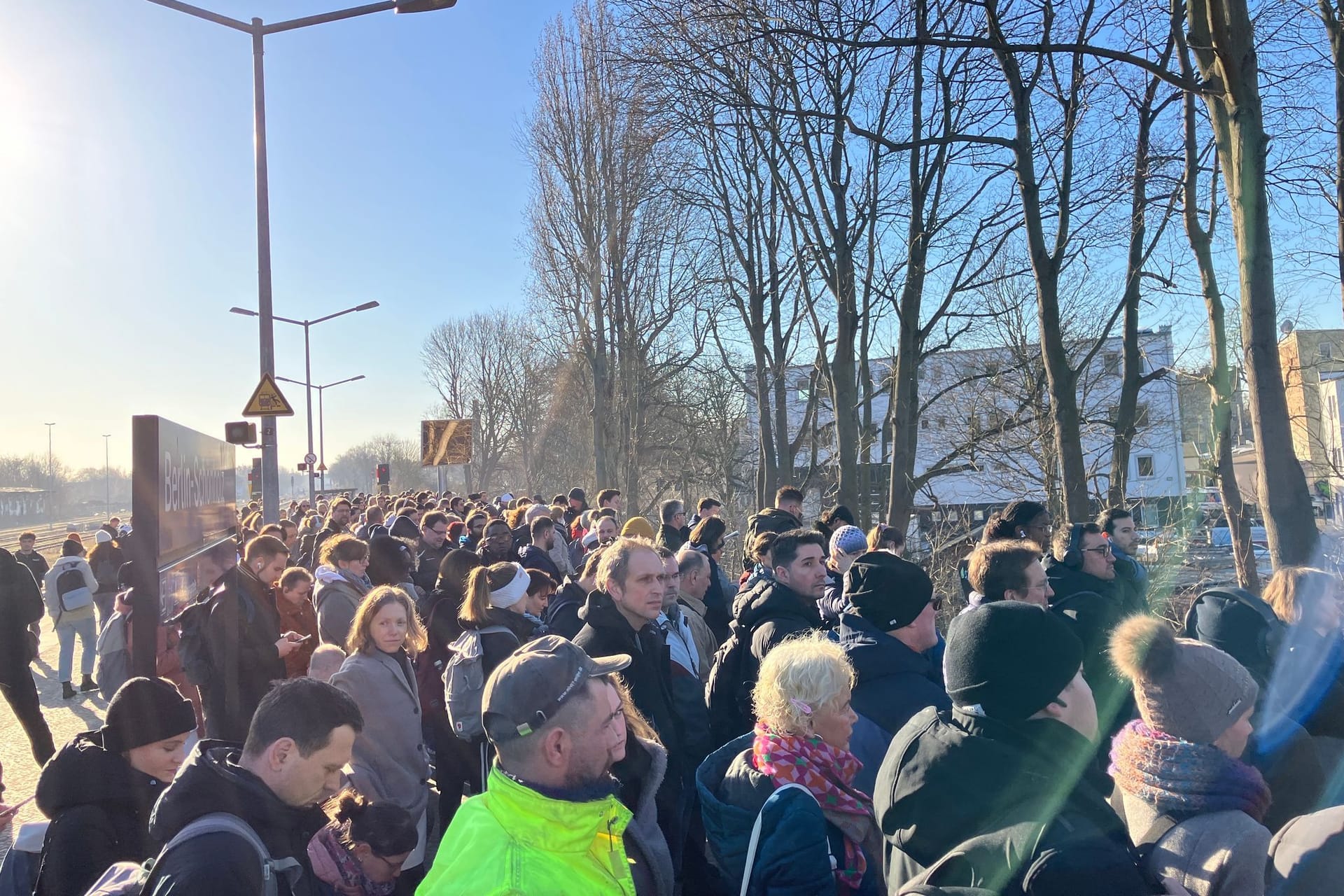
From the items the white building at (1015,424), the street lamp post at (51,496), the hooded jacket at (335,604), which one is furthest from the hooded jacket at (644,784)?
the street lamp post at (51,496)

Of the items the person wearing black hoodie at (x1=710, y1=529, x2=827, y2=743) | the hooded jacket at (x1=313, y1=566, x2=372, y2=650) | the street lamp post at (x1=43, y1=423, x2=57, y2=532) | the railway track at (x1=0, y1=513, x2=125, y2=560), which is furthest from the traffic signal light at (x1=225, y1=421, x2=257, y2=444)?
the street lamp post at (x1=43, y1=423, x2=57, y2=532)

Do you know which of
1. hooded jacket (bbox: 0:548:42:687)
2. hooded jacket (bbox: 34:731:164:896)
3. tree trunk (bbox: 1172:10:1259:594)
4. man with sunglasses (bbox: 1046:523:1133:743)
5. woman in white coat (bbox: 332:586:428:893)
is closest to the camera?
hooded jacket (bbox: 34:731:164:896)

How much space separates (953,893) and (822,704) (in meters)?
0.74

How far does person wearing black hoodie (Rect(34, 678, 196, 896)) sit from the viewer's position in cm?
276

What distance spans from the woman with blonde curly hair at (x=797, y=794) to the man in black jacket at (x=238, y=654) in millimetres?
3572

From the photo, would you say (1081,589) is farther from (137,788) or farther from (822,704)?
(137,788)

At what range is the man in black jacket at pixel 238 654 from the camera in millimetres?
5191

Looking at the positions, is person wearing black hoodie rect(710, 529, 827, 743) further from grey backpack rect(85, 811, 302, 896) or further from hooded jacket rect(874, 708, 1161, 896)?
grey backpack rect(85, 811, 302, 896)

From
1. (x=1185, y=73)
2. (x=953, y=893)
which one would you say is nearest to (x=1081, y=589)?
(x=953, y=893)

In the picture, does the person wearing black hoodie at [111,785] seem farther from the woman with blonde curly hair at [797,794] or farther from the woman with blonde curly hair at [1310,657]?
the woman with blonde curly hair at [1310,657]

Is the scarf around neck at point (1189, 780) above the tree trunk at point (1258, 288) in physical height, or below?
below

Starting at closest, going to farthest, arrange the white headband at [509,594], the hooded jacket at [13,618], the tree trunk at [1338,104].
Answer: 1. the white headband at [509,594]
2. the hooded jacket at [13,618]
3. the tree trunk at [1338,104]

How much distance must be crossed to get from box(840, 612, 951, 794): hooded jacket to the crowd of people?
0.04 feet

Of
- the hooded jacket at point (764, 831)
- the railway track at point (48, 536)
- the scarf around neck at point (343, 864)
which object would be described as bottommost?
the railway track at point (48, 536)
